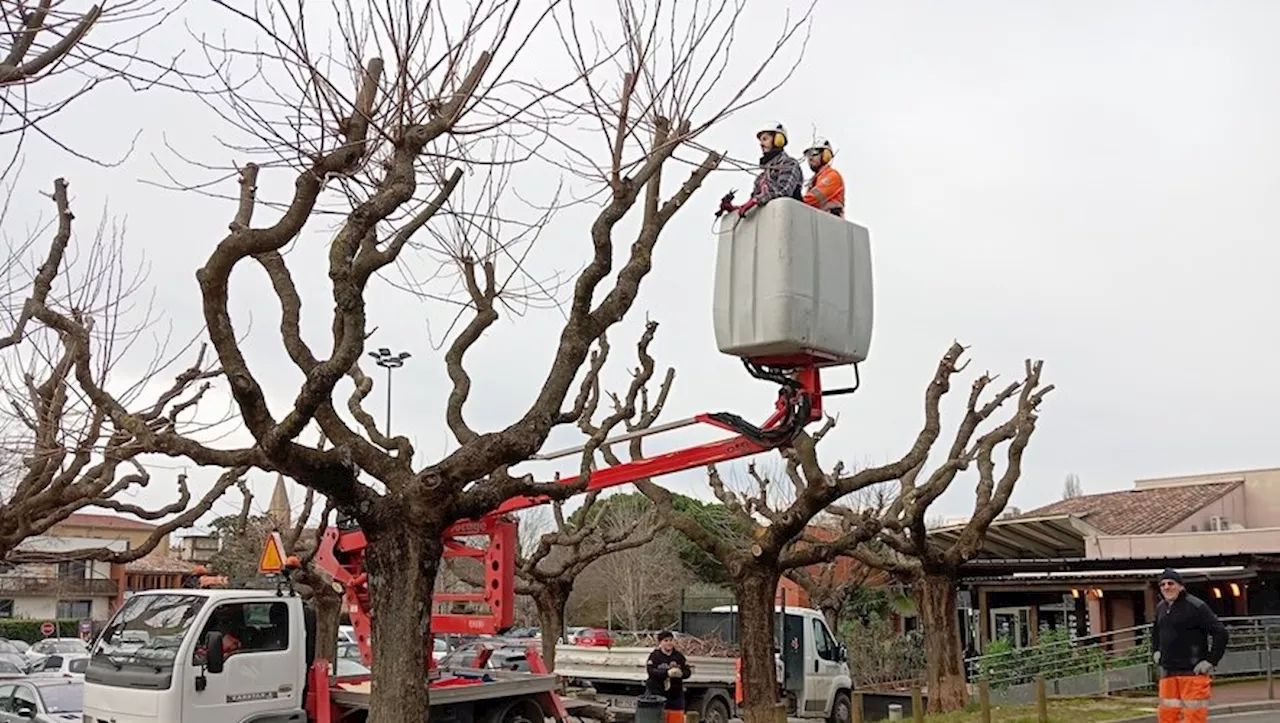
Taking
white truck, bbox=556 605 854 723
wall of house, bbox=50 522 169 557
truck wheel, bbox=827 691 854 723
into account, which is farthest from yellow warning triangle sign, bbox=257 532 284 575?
wall of house, bbox=50 522 169 557

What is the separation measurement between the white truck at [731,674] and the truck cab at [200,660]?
8.92 metres

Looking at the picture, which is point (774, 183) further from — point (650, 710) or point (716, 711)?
point (716, 711)

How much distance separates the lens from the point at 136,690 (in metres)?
11.0

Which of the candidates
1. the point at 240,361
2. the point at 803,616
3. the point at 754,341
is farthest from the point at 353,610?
the point at 803,616

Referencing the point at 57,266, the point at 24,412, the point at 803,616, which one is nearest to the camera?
the point at 57,266

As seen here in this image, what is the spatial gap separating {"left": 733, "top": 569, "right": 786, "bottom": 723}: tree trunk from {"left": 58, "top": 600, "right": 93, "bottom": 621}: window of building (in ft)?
187

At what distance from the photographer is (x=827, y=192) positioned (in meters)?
10.0

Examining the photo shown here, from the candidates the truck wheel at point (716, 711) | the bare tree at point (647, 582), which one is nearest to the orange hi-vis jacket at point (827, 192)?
the truck wheel at point (716, 711)

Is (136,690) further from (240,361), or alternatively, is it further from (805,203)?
(805,203)

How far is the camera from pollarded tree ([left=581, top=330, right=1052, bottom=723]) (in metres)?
15.8

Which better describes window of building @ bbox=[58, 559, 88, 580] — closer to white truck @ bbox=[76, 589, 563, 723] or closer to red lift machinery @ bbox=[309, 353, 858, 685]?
red lift machinery @ bbox=[309, 353, 858, 685]

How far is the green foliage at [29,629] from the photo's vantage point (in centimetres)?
5547

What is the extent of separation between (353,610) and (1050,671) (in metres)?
15.2

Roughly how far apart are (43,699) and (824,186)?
10.6 m
